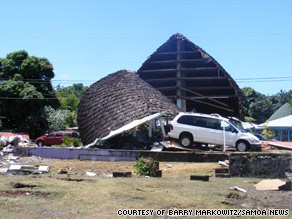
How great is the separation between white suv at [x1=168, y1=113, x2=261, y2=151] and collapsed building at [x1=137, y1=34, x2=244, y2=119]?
9576mm

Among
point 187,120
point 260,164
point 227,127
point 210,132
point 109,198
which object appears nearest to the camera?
point 109,198

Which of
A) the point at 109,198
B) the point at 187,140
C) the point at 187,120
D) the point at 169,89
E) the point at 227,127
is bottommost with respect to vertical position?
the point at 109,198

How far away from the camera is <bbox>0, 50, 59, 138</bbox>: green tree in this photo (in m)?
41.3

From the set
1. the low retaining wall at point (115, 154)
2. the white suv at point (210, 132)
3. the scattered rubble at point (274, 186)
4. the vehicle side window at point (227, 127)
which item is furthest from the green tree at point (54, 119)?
the scattered rubble at point (274, 186)

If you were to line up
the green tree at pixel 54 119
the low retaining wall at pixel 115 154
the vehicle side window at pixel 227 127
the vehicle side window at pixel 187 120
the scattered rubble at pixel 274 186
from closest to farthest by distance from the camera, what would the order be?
the scattered rubble at pixel 274 186
the low retaining wall at pixel 115 154
the vehicle side window at pixel 227 127
the vehicle side window at pixel 187 120
the green tree at pixel 54 119

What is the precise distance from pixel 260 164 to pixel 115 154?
23.9ft

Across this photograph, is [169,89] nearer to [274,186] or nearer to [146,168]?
[146,168]

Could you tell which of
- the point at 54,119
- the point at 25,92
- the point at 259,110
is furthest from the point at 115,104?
the point at 259,110

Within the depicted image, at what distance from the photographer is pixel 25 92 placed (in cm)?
4116

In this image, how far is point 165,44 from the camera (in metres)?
28.6

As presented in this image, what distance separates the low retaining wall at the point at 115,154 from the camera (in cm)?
1507

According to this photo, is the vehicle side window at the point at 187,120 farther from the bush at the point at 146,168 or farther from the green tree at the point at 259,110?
the green tree at the point at 259,110

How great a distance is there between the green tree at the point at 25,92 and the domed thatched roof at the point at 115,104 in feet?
63.1

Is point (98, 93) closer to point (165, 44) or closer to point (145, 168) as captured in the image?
point (165, 44)
